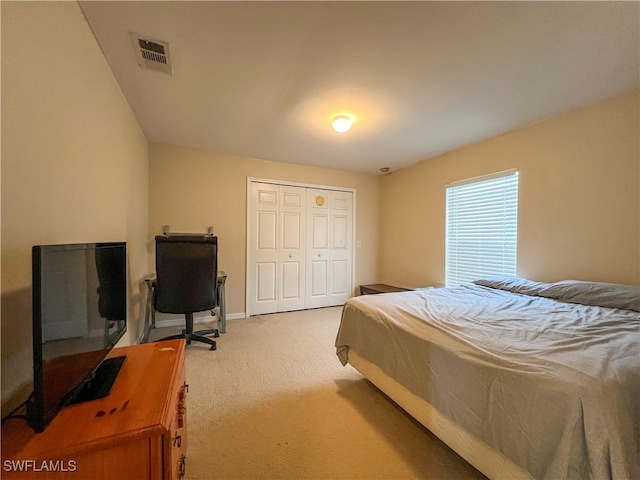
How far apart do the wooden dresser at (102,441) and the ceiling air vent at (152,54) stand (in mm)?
1971

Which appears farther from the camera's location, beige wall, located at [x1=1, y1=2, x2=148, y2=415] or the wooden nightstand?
the wooden nightstand

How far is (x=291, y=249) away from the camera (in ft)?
13.6

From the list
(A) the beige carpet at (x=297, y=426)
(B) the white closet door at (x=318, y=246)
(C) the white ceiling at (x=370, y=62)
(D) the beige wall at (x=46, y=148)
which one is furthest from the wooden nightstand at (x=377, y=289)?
(D) the beige wall at (x=46, y=148)

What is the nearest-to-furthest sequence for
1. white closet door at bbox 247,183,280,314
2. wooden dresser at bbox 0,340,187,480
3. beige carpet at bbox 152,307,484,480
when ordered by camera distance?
wooden dresser at bbox 0,340,187,480 → beige carpet at bbox 152,307,484,480 → white closet door at bbox 247,183,280,314

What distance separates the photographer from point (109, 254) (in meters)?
1.19

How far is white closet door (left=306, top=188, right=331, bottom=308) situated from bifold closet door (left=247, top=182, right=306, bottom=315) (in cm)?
13

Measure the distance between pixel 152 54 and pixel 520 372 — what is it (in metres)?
2.75

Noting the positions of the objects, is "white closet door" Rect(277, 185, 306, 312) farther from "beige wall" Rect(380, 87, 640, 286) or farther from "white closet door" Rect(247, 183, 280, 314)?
"beige wall" Rect(380, 87, 640, 286)

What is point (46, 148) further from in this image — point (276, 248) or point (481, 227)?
point (481, 227)

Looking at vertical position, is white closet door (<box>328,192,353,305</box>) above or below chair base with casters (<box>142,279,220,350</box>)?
above

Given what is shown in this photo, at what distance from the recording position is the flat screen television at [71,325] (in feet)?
2.21

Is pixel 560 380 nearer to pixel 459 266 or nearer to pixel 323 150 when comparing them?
pixel 459 266

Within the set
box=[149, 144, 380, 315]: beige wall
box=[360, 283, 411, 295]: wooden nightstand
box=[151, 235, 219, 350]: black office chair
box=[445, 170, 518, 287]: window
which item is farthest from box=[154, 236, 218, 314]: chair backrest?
box=[445, 170, 518, 287]: window

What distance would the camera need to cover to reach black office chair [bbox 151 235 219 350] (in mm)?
2467
